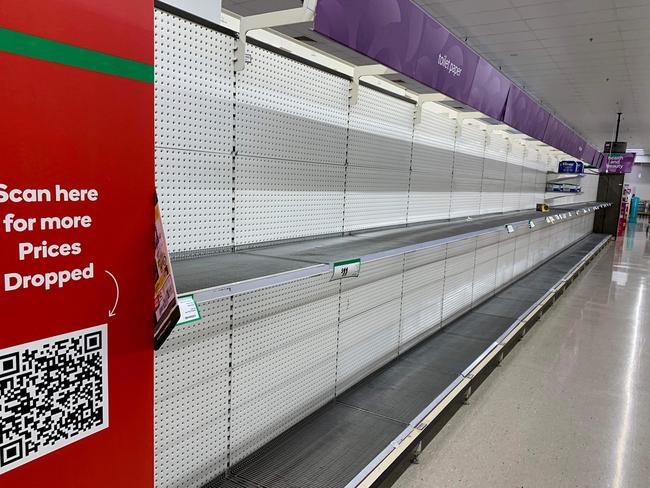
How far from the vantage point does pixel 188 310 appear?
1.27 meters

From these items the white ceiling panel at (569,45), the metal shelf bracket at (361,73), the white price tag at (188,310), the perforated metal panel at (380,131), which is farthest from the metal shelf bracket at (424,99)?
the white price tag at (188,310)

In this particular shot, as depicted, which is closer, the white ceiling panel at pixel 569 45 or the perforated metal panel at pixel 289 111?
the perforated metal panel at pixel 289 111

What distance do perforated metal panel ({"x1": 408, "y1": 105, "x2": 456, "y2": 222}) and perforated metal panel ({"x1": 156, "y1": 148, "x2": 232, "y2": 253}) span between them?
7.16 feet

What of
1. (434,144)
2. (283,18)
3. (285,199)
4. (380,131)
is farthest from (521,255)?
(283,18)

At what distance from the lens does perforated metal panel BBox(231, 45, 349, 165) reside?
7.04 feet

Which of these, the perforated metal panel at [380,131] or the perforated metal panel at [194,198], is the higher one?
the perforated metal panel at [380,131]

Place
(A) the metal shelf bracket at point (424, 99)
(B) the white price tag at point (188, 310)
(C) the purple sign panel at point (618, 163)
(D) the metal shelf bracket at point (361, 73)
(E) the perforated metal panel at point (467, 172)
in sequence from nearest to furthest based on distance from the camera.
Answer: (B) the white price tag at point (188, 310)
(D) the metal shelf bracket at point (361, 73)
(A) the metal shelf bracket at point (424, 99)
(E) the perforated metal panel at point (467, 172)
(C) the purple sign panel at point (618, 163)

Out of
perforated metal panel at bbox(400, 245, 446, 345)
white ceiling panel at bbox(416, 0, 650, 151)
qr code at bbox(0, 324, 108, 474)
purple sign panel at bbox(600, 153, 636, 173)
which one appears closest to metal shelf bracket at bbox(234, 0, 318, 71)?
qr code at bbox(0, 324, 108, 474)

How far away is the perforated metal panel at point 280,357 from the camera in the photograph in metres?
2.18

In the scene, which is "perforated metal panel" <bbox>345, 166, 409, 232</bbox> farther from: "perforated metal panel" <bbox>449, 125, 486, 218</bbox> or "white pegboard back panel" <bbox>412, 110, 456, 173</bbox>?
"perforated metal panel" <bbox>449, 125, 486, 218</bbox>

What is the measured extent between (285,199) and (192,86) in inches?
31.2

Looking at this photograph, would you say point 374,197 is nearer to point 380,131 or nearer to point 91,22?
point 380,131

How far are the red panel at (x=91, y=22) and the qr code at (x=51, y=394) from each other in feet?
2.25

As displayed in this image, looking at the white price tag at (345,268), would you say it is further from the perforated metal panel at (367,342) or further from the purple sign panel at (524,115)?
the purple sign panel at (524,115)
